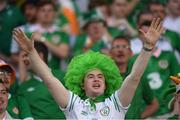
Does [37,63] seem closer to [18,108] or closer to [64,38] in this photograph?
[18,108]

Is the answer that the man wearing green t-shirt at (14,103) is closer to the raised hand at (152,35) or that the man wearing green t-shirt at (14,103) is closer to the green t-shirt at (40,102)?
the green t-shirt at (40,102)

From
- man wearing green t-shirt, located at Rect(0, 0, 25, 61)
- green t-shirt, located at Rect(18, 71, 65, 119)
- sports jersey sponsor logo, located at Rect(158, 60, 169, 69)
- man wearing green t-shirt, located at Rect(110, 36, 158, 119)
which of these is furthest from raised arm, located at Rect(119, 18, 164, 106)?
man wearing green t-shirt, located at Rect(0, 0, 25, 61)

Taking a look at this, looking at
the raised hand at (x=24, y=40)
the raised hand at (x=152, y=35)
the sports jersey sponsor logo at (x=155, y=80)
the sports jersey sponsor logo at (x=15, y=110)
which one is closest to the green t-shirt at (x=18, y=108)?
the sports jersey sponsor logo at (x=15, y=110)

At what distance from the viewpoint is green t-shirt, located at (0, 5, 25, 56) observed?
11.5 m

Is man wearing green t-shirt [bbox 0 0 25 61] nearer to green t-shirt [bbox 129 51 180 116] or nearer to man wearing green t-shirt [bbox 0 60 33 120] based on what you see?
green t-shirt [bbox 129 51 180 116]

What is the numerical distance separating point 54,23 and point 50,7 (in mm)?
445

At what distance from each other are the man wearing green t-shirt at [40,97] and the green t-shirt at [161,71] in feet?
4.49

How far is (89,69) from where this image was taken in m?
8.08

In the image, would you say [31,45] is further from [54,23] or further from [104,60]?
[54,23]

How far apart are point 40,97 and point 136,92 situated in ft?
3.66

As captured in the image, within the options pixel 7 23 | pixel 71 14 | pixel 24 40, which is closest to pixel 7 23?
pixel 7 23

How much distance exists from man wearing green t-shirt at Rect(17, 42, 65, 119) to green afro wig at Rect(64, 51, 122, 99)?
96 cm

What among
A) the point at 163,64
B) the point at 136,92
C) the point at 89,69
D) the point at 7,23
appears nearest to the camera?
the point at 89,69

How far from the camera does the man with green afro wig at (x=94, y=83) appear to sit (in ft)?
24.9
